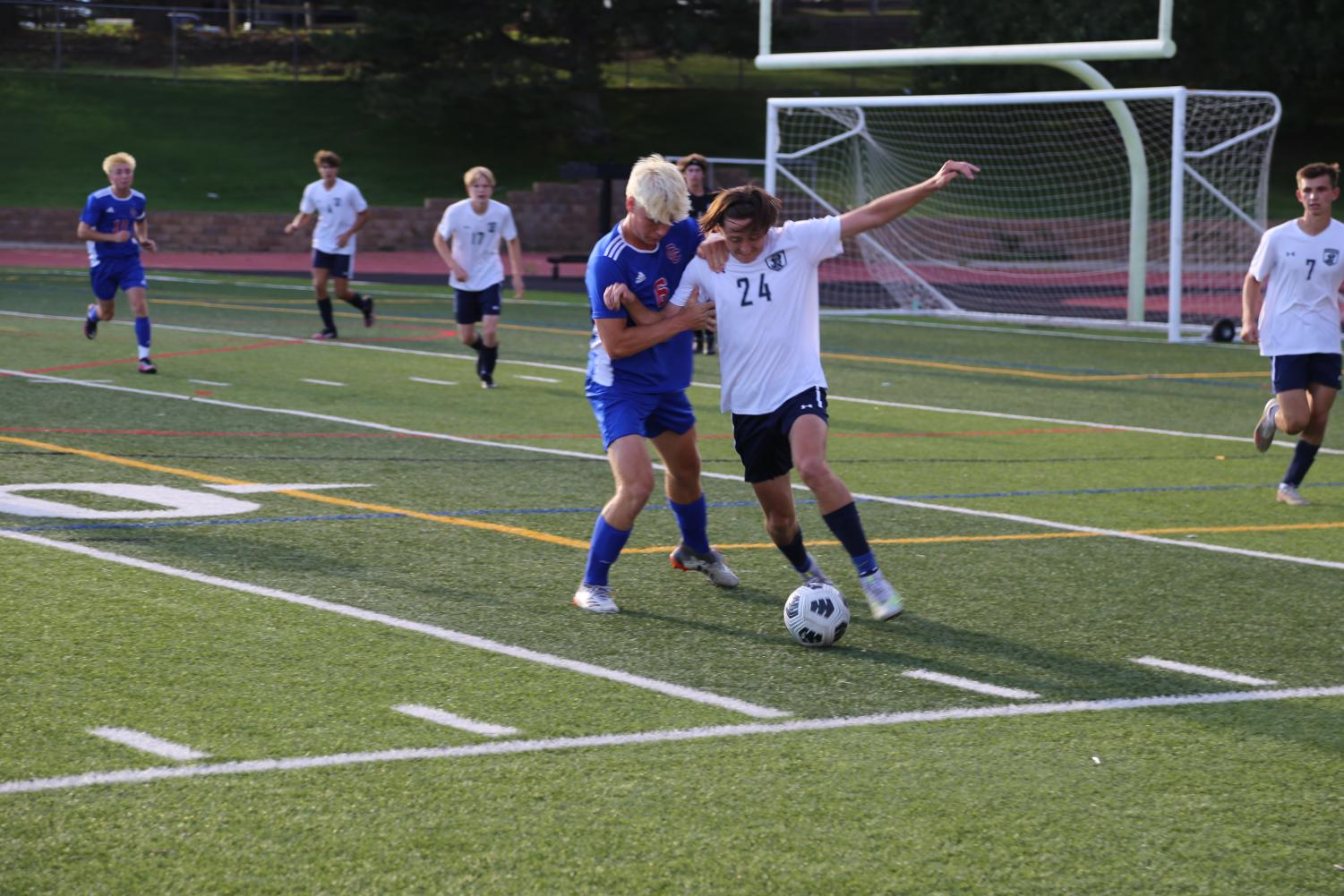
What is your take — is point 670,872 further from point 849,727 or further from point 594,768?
point 849,727

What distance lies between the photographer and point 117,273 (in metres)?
16.5

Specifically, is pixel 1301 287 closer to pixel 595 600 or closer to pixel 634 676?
pixel 595 600

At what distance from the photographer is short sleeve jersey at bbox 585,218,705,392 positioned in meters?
7.30

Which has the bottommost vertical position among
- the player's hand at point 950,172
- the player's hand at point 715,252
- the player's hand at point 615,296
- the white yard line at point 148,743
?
the white yard line at point 148,743

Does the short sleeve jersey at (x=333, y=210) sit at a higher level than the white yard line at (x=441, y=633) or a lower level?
higher

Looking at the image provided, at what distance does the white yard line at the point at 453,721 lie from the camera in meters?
5.65

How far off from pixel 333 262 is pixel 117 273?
3.54 m

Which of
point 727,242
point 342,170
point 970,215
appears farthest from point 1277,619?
point 342,170

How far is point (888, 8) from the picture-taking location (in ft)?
193

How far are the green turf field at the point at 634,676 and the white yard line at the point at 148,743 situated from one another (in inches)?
0.6

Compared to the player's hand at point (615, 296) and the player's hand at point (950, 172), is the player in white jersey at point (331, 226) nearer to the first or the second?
the player's hand at point (615, 296)

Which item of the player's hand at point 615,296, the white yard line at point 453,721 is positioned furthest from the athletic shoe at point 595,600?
the white yard line at point 453,721

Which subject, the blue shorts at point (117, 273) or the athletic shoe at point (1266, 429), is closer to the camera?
the athletic shoe at point (1266, 429)

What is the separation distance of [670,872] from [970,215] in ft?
102
